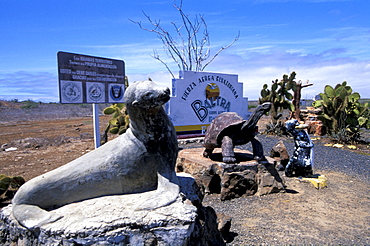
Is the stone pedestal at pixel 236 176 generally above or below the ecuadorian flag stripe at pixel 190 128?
below

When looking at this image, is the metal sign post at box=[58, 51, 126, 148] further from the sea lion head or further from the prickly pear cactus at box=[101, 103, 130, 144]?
the sea lion head

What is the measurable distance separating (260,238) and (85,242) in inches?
89.4

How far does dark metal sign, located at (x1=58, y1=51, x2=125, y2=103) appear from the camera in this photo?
5.53 metres

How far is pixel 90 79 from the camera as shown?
6000mm

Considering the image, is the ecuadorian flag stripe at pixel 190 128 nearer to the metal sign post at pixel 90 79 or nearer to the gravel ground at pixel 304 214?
the metal sign post at pixel 90 79

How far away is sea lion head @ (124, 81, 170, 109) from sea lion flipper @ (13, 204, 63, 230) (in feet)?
3.80

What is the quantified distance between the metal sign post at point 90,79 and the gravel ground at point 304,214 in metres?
3.24

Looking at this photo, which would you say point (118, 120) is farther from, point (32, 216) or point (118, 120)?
point (32, 216)

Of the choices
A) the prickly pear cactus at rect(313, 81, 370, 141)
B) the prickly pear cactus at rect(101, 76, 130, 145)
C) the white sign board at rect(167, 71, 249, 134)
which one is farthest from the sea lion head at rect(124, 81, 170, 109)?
the prickly pear cactus at rect(313, 81, 370, 141)

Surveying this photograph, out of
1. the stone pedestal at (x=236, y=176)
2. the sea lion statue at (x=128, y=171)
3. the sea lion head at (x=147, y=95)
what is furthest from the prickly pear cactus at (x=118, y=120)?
the sea lion head at (x=147, y=95)

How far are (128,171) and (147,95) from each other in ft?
2.54

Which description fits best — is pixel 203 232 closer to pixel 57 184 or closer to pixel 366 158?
pixel 57 184

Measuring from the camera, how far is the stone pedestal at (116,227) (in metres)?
2.17

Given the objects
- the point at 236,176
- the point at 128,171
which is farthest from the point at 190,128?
the point at 128,171
